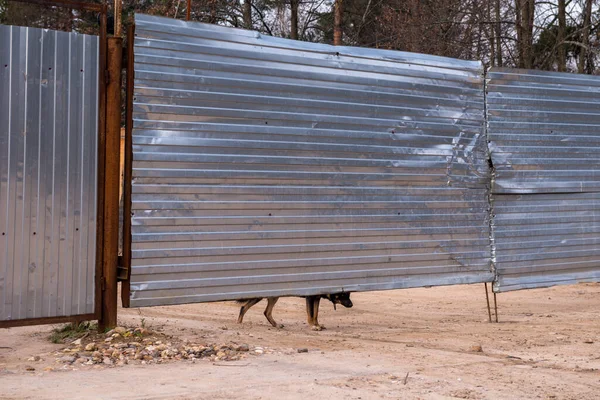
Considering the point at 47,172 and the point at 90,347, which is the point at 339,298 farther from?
the point at 47,172

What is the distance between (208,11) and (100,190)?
52.8ft

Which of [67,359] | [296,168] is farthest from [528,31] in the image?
[67,359]

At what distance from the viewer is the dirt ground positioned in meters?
5.47

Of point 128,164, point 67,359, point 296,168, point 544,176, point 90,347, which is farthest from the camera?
point 544,176

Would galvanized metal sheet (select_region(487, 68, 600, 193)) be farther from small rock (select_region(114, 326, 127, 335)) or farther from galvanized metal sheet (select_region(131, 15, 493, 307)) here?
small rock (select_region(114, 326, 127, 335))

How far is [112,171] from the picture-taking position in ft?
22.2

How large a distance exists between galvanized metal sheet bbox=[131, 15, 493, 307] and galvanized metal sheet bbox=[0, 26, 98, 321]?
41 centimetres

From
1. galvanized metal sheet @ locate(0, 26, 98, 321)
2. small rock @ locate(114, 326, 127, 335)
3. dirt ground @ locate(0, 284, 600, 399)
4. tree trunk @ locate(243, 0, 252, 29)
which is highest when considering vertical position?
tree trunk @ locate(243, 0, 252, 29)

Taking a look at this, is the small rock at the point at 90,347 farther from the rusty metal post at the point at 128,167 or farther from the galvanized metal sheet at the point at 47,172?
the rusty metal post at the point at 128,167

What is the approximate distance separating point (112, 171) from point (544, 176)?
4.68 meters

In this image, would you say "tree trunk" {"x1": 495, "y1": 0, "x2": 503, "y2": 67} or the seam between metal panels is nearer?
the seam between metal panels

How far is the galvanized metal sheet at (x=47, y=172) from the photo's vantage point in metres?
6.31

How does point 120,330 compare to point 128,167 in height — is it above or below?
below

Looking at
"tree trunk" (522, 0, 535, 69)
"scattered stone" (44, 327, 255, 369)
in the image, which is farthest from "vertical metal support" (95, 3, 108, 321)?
"tree trunk" (522, 0, 535, 69)
